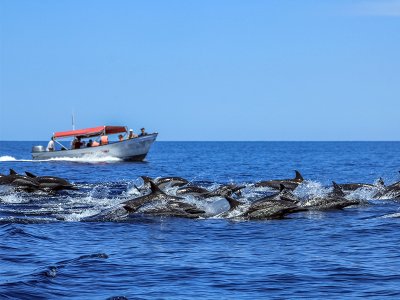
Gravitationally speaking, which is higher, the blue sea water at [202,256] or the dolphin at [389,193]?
the dolphin at [389,193]

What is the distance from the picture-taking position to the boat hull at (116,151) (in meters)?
67.2

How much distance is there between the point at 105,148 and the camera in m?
67.2

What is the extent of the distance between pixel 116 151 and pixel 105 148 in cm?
109

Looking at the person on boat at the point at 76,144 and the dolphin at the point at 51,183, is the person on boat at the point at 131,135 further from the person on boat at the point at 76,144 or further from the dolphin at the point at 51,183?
the dolphin at the point at 51,183

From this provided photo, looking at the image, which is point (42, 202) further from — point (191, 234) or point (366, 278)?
point (366, 278)

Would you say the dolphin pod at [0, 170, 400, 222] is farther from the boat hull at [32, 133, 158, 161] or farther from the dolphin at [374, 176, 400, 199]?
the boat hull at [32, 133, 158, 161]

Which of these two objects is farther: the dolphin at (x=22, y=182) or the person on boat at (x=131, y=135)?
the person on boat at (x=131, y=135)

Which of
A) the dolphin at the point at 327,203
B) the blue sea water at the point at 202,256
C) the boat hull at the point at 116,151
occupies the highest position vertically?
the boat hull at the point at 116,151

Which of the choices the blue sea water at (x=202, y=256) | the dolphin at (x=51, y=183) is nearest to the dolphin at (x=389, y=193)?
the blue sea water at (x=202, y=256)

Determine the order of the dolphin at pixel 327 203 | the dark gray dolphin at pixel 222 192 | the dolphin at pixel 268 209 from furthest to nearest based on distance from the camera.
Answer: the dark gray dolphin at pixel 222 192
the dolphin at pixel 327 203
the dolphin at pixel 268 209

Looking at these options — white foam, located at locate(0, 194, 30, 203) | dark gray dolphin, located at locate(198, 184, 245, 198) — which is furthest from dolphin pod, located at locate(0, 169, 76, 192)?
dark gray dolphin, located at locate(198, 184, 245, 198)

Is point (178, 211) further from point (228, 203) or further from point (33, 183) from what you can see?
point (33, 183)

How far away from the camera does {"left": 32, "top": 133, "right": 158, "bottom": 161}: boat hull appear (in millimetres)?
67250

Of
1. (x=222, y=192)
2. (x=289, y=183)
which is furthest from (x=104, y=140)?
(x=222, y=192)
